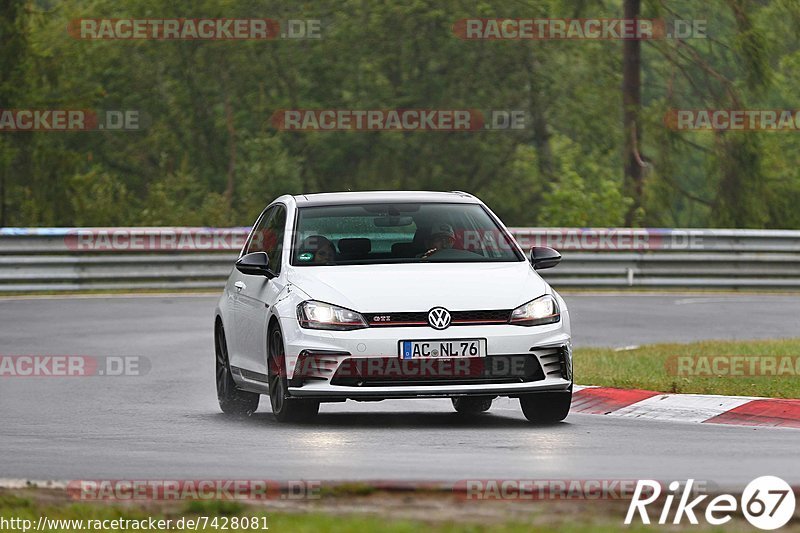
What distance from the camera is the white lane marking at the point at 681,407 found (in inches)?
491

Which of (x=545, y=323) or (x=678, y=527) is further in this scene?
(x=545, y=323)

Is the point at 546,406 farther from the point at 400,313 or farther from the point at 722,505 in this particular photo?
the point at 722,505

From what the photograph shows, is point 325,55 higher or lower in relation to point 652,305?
higher

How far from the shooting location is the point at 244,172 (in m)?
44.4

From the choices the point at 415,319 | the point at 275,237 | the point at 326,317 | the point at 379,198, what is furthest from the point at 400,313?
the point at 275,237

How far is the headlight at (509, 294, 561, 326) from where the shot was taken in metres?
11.5

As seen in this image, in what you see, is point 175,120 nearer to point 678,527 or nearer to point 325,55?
point 325,55

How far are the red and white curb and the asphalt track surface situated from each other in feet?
1.30

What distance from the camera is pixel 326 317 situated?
1148cm

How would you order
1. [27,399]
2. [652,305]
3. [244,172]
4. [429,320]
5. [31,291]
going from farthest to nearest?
[244,172]
[31,291]
[652,305]
[27,399]
[429,320]

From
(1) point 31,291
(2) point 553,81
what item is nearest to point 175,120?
(2) point 553,81

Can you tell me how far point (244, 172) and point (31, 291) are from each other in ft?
54.7

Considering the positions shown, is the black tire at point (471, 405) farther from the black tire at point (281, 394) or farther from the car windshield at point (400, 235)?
the black tire at point (281, 394)

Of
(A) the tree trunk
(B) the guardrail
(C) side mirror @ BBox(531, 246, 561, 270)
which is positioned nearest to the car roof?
(C) side mirror @ BBox(531, 246, 561, 270)
